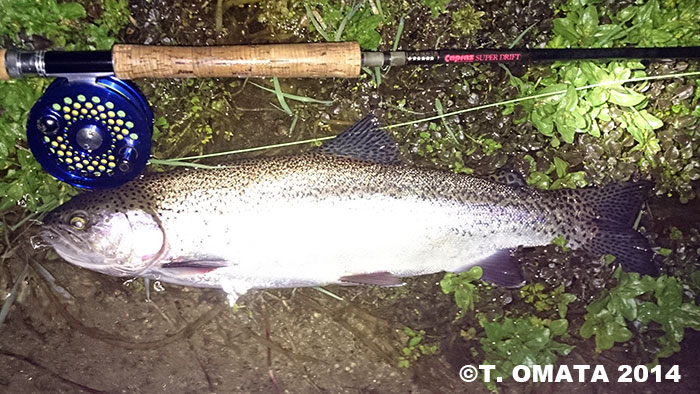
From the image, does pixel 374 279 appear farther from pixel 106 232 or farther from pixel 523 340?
pixel 106 232

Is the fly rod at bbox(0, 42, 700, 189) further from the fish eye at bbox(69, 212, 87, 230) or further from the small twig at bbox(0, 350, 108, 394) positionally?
the small twig at bbox(0, 350, 108, 394)

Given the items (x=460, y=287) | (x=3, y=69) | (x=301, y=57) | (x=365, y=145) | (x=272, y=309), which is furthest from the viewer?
(x=272, y=309)

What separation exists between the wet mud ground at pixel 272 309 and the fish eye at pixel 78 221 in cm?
50

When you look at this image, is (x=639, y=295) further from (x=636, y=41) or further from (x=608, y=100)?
(x=636, y=41)

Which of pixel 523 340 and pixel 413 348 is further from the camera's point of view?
pixel 413 348

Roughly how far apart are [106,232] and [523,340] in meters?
2.13

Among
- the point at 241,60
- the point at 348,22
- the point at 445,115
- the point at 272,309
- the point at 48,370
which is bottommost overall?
the point at 48,370

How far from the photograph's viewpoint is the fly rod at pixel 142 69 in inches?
80.2

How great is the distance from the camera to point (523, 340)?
254 cm

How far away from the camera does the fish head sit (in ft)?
7.02

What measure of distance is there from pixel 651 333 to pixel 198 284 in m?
2.38

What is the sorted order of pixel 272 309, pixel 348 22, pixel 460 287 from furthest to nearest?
pixel 272 309, pixel 460 287, pixel 348 22

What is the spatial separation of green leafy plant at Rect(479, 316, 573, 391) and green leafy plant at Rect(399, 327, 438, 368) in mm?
294

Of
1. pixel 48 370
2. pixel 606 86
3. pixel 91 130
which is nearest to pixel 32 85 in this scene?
pixel 91 130
